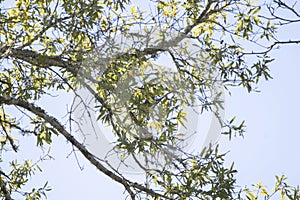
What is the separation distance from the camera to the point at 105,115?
10.3 ft

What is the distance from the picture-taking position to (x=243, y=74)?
3.35m

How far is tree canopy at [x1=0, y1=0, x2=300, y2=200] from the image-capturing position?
8.96ft

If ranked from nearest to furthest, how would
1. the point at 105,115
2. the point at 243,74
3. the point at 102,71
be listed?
the point at 102,71 < the point at 105,115 < the point at 243,74

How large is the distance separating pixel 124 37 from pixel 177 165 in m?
0.81

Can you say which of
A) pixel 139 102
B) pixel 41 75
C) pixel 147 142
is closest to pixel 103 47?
pixel 139 102

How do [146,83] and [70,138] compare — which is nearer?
[146,83]

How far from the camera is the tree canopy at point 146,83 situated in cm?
273

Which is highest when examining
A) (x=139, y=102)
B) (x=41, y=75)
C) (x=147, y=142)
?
(x=41, y=75)

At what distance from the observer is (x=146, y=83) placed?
8.95 ft

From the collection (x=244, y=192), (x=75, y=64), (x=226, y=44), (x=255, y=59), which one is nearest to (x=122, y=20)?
(x=75, y=64)

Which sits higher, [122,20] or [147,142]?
[122,20]

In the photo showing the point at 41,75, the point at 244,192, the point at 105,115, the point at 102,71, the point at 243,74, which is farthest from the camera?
the point at 41,75

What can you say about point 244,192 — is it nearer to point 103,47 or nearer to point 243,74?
point 243,74

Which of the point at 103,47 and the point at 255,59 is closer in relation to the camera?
the point at 103,47
